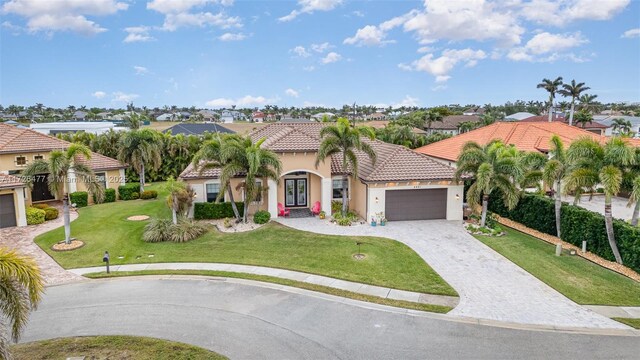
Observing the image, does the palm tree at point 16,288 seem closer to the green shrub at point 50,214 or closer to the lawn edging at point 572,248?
the green shrub at point 50,214

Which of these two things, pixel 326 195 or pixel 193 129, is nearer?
pixel 326 195

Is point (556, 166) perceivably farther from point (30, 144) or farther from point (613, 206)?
point (30, 144)

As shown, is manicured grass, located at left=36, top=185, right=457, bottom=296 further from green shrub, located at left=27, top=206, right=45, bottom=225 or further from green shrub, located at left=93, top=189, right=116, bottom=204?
green shrub, located at left=93, top=189, right=116, bottom=204

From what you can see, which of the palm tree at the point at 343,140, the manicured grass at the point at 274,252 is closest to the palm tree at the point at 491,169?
the palm tree at the point at 343,140

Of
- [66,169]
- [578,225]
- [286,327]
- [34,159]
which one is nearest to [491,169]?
[578,225]

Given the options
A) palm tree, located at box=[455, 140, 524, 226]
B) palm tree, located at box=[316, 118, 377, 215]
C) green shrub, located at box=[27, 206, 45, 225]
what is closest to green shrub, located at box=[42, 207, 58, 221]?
green shrub, located at box=[27, 206, 45, 225]

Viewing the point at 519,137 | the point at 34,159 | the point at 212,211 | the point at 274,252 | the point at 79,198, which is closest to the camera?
the point at 274,252
